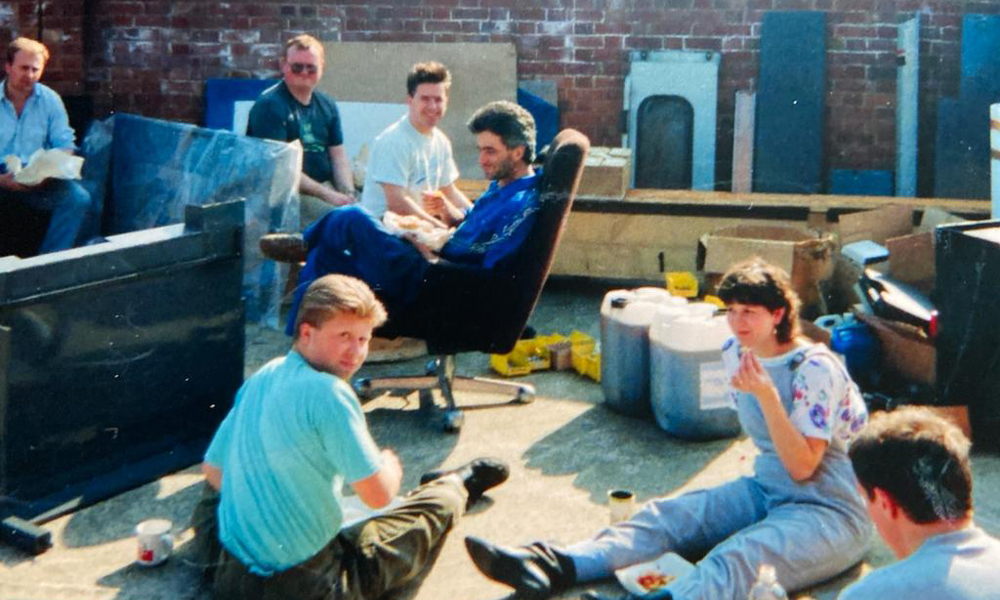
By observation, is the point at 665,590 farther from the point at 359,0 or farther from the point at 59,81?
the point at 59,81

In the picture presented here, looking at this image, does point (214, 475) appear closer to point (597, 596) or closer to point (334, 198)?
point (597, 596)

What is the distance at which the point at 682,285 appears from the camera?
7.18 meters

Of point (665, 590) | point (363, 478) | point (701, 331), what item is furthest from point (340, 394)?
point (701, 331)

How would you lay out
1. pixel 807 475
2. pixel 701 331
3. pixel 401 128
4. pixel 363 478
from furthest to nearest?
pixel 401 128, pixel 701 331, pixel 807 475, pixel 363 478

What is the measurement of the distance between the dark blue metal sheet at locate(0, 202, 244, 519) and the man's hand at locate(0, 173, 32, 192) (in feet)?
8.35

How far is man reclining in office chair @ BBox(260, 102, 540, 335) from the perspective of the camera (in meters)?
5.43

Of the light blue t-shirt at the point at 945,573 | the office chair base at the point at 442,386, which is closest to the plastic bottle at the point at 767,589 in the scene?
the light blue t-shirt at the point at 945,573

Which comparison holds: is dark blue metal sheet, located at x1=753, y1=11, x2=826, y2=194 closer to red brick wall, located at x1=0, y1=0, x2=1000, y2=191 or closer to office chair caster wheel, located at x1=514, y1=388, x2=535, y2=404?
red brick wall, located at x1=0, y1=0, x2=1000, y2=191

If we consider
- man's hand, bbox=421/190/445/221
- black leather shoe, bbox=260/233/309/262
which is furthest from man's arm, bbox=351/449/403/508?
man's hand, bbox=421/190/445/221

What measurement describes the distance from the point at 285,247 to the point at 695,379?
178cm

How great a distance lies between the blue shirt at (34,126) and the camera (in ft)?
25.0

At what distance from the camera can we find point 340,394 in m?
3.72

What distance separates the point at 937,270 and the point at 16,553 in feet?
12.0

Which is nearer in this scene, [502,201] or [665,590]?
[665,590]
